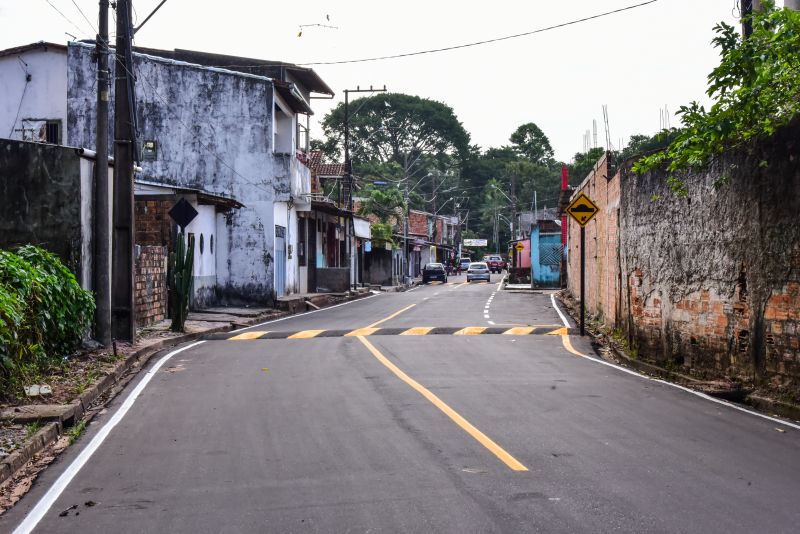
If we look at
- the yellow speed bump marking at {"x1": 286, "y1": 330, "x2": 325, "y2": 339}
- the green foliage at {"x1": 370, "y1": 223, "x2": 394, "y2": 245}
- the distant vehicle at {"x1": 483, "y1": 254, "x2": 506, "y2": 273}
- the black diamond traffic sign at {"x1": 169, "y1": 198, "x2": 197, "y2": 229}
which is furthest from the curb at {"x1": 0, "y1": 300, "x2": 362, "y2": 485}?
the distant vehicle at {"x1": 483, "y1": 254, "x2": 506, "y2": 273}

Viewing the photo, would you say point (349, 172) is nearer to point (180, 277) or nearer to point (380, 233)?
point (380, 233)

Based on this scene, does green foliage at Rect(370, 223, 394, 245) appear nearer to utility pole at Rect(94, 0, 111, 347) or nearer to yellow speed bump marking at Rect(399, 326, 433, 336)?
yellow speed bump marking at Rect(399, 326, 433, 336)

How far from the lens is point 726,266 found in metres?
13.1

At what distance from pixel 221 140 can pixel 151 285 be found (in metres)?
13.3

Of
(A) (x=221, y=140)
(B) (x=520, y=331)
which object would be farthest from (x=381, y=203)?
(B) (x=520, y=331)

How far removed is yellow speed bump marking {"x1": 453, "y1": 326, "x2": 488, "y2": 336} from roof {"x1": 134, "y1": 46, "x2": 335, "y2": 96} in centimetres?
2044

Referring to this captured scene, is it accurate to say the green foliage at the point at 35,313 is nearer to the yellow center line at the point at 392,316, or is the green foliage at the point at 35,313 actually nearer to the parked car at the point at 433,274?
the yellow center line at the point at 392,316

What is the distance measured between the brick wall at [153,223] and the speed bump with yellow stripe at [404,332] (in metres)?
5.79

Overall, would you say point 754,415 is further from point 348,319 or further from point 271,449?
point 348,319

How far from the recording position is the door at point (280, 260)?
120ft

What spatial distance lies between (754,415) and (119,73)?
13468mm

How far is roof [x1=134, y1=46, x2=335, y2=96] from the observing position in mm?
39844

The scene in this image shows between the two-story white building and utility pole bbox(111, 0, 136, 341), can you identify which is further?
the two-story white building

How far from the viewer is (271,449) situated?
8383 millimetres
